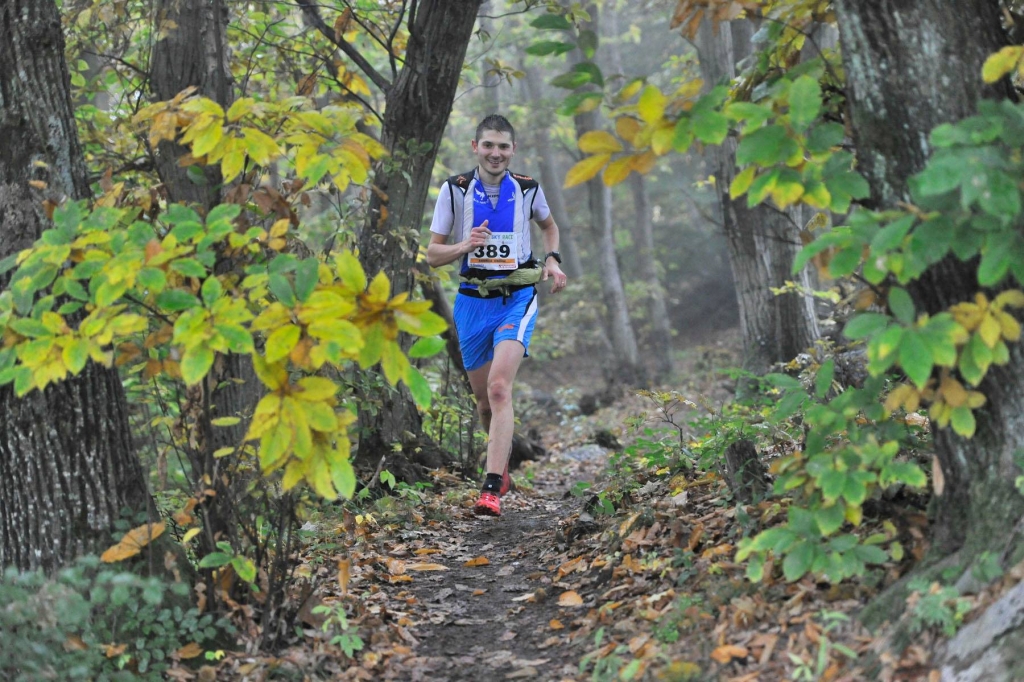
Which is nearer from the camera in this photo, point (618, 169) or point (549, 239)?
point (618, 169)

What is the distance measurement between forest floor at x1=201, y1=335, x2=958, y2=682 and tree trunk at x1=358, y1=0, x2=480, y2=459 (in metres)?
1.47

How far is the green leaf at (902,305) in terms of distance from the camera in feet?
8.45

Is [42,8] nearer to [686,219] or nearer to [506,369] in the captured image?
[506,369]

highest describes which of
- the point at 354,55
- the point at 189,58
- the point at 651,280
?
the point at 354,55

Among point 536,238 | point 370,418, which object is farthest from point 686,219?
point 370,418

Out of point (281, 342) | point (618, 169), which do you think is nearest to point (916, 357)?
point (618, 169)

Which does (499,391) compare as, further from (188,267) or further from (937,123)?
(937,123)

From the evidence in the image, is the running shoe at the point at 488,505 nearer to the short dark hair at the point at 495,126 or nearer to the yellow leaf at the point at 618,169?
the short dark hair at the point at 495,126

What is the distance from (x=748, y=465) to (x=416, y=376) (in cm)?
222

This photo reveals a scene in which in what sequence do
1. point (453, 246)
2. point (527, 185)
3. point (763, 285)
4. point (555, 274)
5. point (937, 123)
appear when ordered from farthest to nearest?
point (763, 285)
point (527, 185)
point (555, 274)
point (453, 246)
point (937, 123)

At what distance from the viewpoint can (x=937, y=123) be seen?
9.61ft

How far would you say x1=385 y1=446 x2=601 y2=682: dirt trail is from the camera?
3584mm

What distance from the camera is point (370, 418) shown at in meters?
6.57

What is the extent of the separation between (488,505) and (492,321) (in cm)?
120
